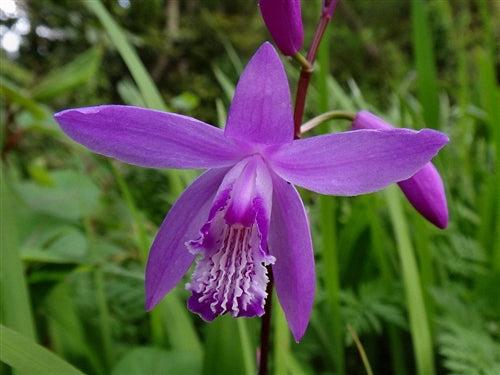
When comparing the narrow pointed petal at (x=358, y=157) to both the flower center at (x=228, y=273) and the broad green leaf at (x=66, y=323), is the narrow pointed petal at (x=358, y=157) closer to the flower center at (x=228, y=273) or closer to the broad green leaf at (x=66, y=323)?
the flower center at (x=228, y=273)

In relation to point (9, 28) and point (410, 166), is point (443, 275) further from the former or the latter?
point (9, 28)

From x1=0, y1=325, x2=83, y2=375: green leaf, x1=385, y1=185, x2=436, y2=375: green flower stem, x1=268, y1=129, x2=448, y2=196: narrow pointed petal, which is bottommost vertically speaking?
x1=385, y1=185, x2=436, y2=375: green flower stem

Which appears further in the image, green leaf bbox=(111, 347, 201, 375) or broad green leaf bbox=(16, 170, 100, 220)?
broad green leaf bbox=(16, 170, 100, 220)

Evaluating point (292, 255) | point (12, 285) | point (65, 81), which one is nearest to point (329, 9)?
point (292, 255)

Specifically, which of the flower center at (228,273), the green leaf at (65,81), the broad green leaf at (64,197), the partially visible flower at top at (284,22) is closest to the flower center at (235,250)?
the flower center at (228,273)

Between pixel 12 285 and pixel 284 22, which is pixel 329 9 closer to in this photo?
pixel 284 22

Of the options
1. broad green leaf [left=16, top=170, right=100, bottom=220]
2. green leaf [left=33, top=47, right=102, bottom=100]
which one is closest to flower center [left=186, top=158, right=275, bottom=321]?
broad green leaf [left=16, top=170, right=100, bottom=220]

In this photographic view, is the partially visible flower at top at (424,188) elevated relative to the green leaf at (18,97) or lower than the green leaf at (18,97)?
lower

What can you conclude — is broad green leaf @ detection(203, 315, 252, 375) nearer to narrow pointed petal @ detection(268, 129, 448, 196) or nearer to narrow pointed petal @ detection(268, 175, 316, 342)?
narrow pointed petal @ detection(268, 175, 316, 342)
